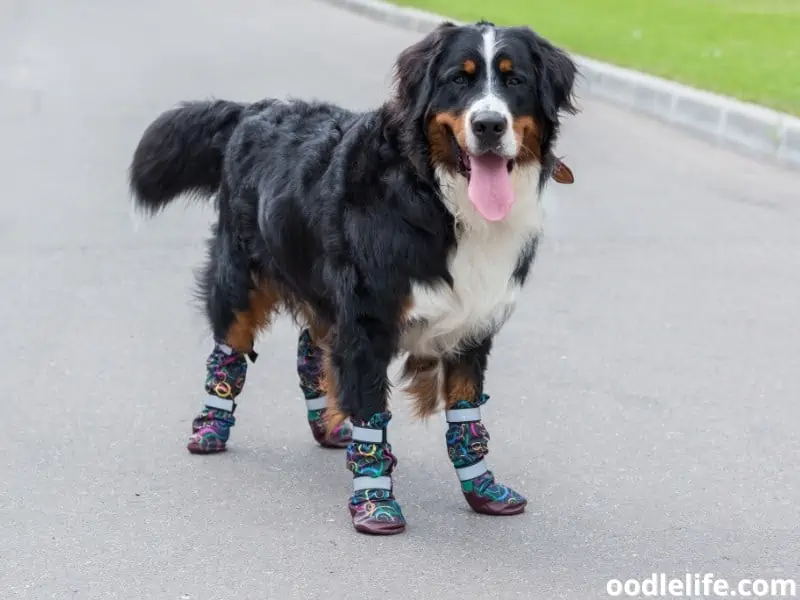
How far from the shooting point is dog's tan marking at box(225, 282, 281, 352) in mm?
5250

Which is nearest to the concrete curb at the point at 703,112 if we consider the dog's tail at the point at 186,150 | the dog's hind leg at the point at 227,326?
the dog's tail at the point at 186,150

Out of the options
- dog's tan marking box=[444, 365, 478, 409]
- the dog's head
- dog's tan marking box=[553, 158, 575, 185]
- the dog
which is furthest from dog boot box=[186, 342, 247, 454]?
dog's tan marking box=[553, 158, 575, 185]

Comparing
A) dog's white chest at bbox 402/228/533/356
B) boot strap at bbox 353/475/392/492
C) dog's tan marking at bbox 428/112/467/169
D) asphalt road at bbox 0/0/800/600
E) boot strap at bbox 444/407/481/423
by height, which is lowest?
asphalt road at bbox 0/0/800/600

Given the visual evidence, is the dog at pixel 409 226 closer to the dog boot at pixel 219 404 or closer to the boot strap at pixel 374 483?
the boot strap at pixel 374 483

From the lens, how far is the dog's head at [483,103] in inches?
163

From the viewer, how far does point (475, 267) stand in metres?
4.45

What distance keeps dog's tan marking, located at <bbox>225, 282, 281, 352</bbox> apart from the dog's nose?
4.59 feet

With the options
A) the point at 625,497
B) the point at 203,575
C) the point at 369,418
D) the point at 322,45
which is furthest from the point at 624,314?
the point at 322,45

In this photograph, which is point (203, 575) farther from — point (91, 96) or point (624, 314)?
point (91, 96)

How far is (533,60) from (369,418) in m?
1.27

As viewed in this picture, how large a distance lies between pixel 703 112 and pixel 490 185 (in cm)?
736

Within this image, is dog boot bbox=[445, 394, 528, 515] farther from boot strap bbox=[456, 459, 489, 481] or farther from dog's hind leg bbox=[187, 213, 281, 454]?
dog's hind leg bbox=[187, 213, 281, 454]

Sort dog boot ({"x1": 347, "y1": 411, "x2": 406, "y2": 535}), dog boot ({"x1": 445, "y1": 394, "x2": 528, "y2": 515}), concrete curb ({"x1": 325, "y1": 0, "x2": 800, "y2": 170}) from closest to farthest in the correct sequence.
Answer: dog boot ({"x1": 347, "y1": 411, "x2": 406, "y2": 535}) < dog boot ({"x1": 445, "y1": 394, "x2": 528, "y2": 515}) < concrete curb ({"x1": 325, "y1": 0, "x2": 800, "y2": 170})

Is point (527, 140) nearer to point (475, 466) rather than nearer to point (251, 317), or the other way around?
point (475, 466)
